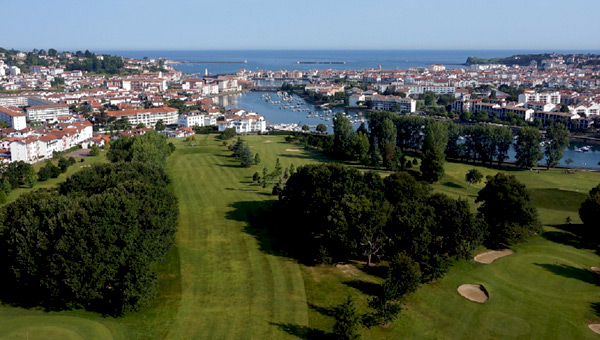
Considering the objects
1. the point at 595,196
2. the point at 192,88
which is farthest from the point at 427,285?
the point at 192,88

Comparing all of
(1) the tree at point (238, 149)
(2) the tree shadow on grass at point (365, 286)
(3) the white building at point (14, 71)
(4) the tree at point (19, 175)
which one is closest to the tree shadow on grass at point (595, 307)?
(2) the tree shadow on grass at point (365, 286)

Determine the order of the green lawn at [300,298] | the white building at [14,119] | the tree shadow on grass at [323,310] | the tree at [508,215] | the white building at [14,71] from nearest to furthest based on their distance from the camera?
the green lawn at [300,298]
the tree shadow on grass at [323,310]
the tree at [508,215]
the white building at [14,119]
the white building at [14,71]

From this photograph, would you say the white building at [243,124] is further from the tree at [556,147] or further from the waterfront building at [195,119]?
the tree at [556,147]

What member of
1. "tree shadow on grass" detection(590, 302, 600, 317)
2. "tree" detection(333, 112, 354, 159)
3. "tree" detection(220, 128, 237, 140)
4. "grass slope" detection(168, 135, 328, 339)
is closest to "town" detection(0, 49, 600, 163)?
"tree" detection(220, 128, 237, 140)

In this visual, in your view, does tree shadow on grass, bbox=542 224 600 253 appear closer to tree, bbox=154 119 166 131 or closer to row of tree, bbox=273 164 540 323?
row of tree, bbox=273 164 540 323

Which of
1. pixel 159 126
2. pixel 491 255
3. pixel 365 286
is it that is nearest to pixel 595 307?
pixel 491 255

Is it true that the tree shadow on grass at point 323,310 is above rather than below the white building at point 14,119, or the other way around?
below
